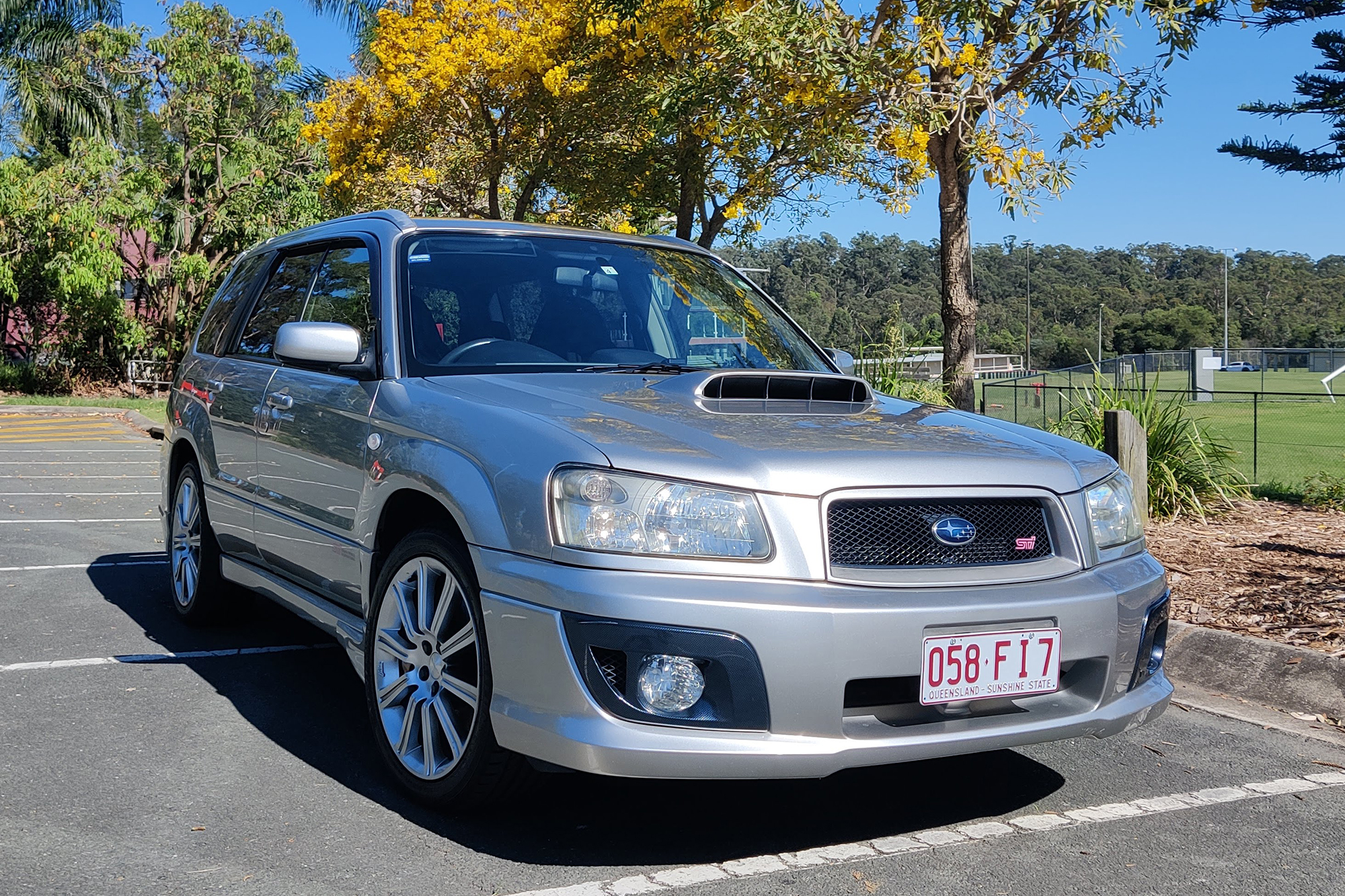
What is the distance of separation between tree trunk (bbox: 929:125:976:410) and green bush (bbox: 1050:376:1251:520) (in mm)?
1057

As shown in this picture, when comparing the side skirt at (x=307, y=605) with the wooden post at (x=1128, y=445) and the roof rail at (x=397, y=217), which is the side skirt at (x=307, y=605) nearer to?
the roof rail at (x=397, y=217)

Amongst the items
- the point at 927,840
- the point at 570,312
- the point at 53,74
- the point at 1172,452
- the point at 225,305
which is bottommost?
the point at 927,840

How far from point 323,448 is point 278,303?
1.36 meters

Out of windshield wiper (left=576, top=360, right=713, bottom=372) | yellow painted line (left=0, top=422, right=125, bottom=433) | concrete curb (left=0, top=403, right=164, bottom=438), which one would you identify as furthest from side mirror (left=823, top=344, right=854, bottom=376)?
concrete curb (left=0, top=403, right=164, bottom=438)

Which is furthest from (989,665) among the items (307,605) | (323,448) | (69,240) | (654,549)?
(69,240)

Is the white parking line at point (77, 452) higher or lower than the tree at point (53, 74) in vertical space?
lower

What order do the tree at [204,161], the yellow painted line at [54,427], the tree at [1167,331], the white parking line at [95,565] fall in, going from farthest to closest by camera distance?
the tree at [1167,331] < the tree at [204,161] < the yellow painted line at [54,427] < the white parking line at [95,565]

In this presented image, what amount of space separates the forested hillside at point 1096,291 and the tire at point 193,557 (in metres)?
48.0

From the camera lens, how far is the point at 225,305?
6.02 meters

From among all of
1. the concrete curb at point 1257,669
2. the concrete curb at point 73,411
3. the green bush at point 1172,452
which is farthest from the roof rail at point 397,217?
the concrete curb at point 73,411

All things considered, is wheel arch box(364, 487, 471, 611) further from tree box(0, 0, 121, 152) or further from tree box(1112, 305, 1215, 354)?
tree box(1112, 305, 1215, 354)

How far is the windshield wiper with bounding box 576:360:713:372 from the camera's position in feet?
13.8

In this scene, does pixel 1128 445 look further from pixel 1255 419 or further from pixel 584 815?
pixel 1255 419

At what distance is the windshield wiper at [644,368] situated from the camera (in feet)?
13.8
